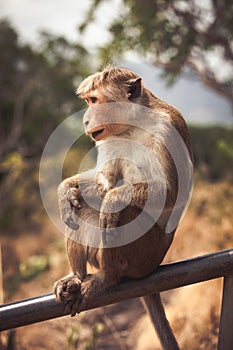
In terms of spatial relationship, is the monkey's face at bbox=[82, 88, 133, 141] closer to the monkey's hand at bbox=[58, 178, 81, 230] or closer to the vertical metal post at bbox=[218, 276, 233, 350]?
the monkey's hand at bbox=[58, 178, 81, 230]

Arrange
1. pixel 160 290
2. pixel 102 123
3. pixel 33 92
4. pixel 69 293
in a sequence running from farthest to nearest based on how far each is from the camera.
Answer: pixel 33 92
pixel 102 123
pixel 69 293
pixel 160 290

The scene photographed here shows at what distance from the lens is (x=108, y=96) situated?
8.47ft

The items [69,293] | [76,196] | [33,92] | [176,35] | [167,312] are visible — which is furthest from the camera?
[33,92]

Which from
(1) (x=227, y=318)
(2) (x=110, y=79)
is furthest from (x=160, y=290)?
(2) (x=110, y=79)

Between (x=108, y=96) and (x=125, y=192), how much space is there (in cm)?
58

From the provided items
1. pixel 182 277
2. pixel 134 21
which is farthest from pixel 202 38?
pixel 182 277

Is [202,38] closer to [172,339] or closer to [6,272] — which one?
[6,272]

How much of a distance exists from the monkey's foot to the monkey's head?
2.58 ft

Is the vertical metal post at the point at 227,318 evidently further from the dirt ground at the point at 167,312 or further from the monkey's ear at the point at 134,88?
the dirt ground at the point at 167,312

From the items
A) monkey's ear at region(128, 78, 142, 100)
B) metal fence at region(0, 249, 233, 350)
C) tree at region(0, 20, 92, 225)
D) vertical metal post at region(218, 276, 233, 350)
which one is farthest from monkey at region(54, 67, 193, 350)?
tree at region(0, 20, 92, 225)

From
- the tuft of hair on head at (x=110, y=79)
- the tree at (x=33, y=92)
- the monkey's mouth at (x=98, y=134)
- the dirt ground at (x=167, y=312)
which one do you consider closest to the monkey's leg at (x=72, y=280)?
the monkey's mouth at (x=98, y=134)

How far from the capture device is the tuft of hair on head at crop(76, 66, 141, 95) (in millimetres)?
2572

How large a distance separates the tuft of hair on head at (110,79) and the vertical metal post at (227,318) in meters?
1.20

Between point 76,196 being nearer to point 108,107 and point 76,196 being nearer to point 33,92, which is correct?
point 108,107
